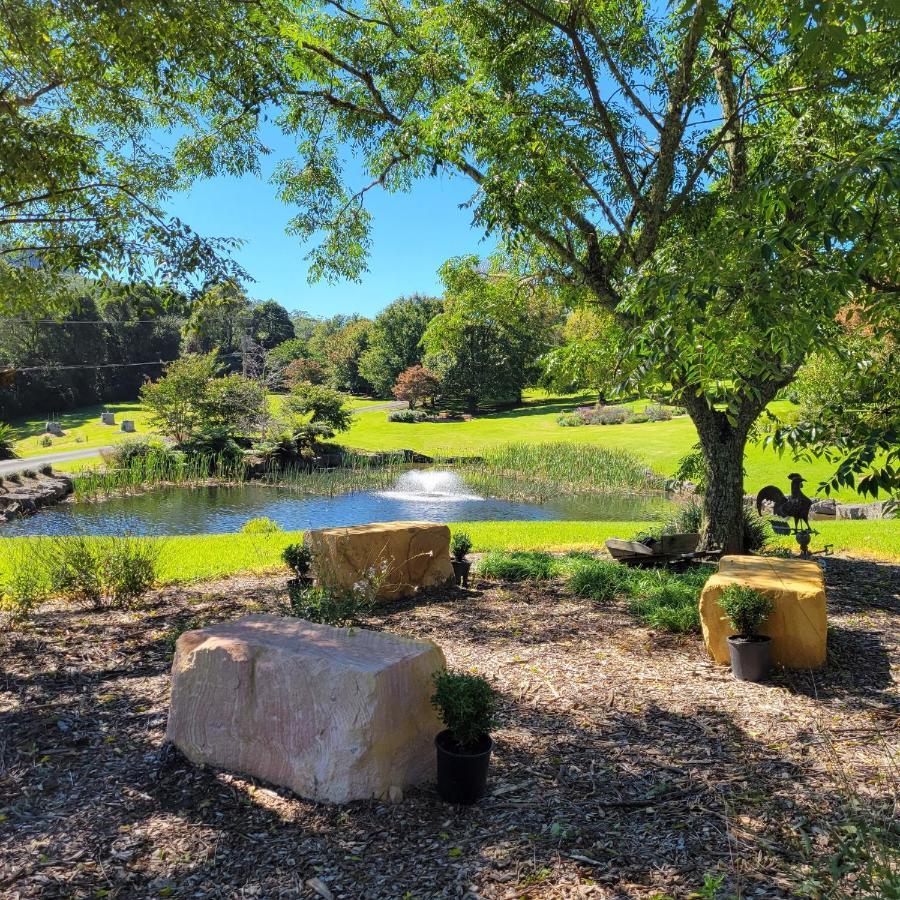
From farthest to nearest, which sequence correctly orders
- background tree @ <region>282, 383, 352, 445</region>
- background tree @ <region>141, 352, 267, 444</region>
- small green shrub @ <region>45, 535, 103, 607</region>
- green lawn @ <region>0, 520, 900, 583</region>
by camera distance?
1. background tree @ <region>282, 383, 352, 445</region>
2. background tree @ <region>141, 352, 267, 444</region>
3. green lawn @ <region>0, 520, 900, 583</region>
4. small green shrub @ <region>45, 535, 103, 607</region>

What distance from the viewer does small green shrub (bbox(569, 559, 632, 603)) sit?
20.3 ft

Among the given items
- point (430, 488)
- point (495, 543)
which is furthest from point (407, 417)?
point (495, 543)

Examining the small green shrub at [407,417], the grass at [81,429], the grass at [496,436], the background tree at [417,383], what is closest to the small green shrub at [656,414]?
the grass at [496,436]

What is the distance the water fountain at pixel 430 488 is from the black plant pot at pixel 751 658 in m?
13.1

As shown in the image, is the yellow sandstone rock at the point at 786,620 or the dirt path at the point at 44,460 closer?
the yellow sandstone rock at the point at 786,620

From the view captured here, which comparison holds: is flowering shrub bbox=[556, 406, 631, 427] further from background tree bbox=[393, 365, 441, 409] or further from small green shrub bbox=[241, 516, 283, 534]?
small green shrub bbox=[241, 516, 283, 534]

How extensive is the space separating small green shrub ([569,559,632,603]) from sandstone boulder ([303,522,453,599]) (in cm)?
133

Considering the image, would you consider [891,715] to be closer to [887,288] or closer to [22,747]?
[887,288]

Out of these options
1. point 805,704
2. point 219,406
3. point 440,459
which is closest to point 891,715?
point 805,704

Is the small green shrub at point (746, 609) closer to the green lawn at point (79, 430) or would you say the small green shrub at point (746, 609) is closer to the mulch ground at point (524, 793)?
the mulch ground at point (524, 793)

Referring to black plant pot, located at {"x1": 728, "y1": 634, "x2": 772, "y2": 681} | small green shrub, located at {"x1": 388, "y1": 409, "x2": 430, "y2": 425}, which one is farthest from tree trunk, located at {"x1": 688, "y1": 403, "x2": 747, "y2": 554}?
small green shrub, located at {"x1": 388, "y1": 409, "x2": 430, "y2": 425}

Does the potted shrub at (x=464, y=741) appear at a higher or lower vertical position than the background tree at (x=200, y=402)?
lower

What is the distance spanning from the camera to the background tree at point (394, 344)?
46219mm

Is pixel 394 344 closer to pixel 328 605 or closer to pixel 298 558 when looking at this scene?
pixel 298 558
